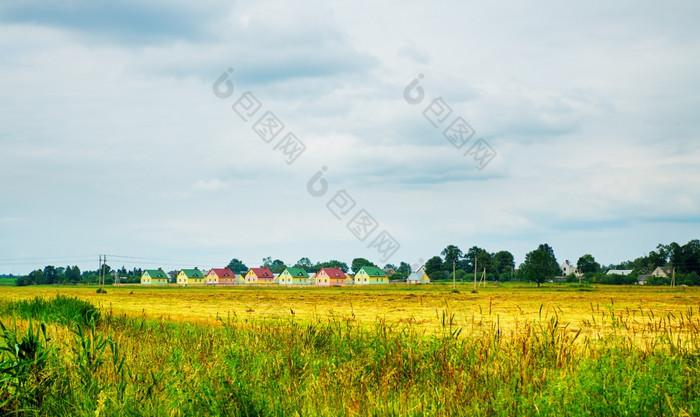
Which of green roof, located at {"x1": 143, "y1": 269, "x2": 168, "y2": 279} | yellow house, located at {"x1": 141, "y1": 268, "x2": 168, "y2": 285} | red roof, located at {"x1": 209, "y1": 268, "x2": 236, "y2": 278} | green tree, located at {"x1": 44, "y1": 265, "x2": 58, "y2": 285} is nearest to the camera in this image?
green tree, located at {"x1": 44, "y1": 265, "x2": 58, "y2": 285}

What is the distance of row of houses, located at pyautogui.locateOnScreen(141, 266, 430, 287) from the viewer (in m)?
158

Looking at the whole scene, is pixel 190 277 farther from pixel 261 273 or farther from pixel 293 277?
pixel 293 277

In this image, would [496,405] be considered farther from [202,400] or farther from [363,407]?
[202,400]

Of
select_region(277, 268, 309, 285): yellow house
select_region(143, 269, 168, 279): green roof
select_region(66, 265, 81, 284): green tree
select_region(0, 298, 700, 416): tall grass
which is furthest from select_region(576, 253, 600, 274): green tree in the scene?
select_region(0, 298, 700, 416): tall grass

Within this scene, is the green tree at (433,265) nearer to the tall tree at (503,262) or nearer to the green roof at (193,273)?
the tall tree at (503,262)

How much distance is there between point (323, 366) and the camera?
8.43m

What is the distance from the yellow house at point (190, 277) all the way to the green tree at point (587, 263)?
381 feet

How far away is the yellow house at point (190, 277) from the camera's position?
171500mm

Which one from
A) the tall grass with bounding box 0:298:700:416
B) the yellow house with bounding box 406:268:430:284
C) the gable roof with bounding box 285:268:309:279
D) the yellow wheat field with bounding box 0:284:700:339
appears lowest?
the yellow house with bounding box 406:268:430:284

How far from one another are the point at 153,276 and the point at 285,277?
4484 centimetres

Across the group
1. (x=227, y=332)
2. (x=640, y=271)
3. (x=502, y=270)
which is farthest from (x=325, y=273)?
(x=227, y=332)

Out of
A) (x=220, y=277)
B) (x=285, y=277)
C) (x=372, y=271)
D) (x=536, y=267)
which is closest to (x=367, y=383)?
(x=536, y=267)

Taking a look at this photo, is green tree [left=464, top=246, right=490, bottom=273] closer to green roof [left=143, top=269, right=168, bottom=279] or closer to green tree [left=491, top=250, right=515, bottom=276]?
green tree [left=491, top=250, right=515, bottom=276]

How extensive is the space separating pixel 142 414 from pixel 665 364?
6591 millimetres
